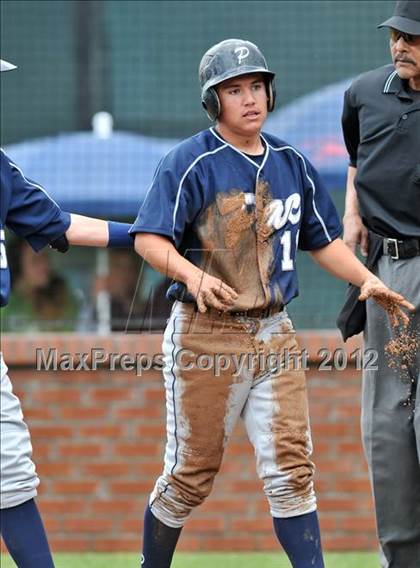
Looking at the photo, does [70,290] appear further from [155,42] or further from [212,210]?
[212,210]

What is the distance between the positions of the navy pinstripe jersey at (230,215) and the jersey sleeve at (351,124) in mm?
470

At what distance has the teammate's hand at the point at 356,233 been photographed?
5.14 metres

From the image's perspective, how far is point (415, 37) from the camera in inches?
187

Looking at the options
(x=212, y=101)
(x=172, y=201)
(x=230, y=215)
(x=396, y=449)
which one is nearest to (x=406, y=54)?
(x=212, y=101)

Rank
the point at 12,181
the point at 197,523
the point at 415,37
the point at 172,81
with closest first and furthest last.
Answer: the point at 12,181, the point at 415,37, the point at 197,523, the point at 172,81

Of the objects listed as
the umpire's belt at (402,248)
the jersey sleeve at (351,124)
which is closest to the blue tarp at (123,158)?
the jersey sleeve at (351,124)

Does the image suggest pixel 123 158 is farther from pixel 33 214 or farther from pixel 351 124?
pixel 33 214

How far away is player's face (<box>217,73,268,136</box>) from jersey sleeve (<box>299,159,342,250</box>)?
30 centimetres

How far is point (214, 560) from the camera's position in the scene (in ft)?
21.1

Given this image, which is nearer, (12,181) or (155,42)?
(12,181)

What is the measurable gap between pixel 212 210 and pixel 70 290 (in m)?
3.64

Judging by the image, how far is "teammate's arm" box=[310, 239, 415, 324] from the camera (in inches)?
183

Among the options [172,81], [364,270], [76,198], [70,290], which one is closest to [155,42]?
[172,81]

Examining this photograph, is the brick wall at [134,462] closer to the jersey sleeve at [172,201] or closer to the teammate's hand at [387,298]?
the teammate's hand at [387,298]
